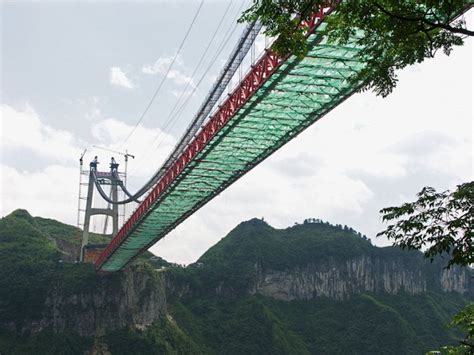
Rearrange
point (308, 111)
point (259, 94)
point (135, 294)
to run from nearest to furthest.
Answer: point (259, 94)
point (308, 111)
point (135, 294)

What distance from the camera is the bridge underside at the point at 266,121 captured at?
1925 centimetres

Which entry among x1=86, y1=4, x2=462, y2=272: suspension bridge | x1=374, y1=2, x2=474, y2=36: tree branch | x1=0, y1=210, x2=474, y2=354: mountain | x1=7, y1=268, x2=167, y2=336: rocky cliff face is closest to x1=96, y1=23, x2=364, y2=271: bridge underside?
x1=86, y1=4, x2=462, y2=272: suspension bridge

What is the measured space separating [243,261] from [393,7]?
11448 centimetres

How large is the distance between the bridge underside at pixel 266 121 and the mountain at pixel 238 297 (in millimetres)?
33991

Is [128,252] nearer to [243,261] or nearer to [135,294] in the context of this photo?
[135,294]

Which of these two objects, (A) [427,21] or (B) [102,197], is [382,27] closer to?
(A) [427,21]

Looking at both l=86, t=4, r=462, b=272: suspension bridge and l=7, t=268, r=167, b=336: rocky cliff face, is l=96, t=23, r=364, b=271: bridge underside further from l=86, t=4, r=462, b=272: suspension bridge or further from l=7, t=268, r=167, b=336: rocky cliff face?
l=7, t=268, r=167, b=336: rocky cliff face

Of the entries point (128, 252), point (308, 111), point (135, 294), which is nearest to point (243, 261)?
point (135, 294)

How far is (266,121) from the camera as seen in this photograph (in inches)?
966

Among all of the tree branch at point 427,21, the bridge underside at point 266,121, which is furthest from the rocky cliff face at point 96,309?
the tree branch at point 427,21

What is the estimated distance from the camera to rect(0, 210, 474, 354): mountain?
68438mm

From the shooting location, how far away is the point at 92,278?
70250 millimetres

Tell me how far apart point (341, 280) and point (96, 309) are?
7608 cm

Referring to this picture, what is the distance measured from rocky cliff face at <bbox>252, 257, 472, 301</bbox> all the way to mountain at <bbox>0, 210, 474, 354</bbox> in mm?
262
